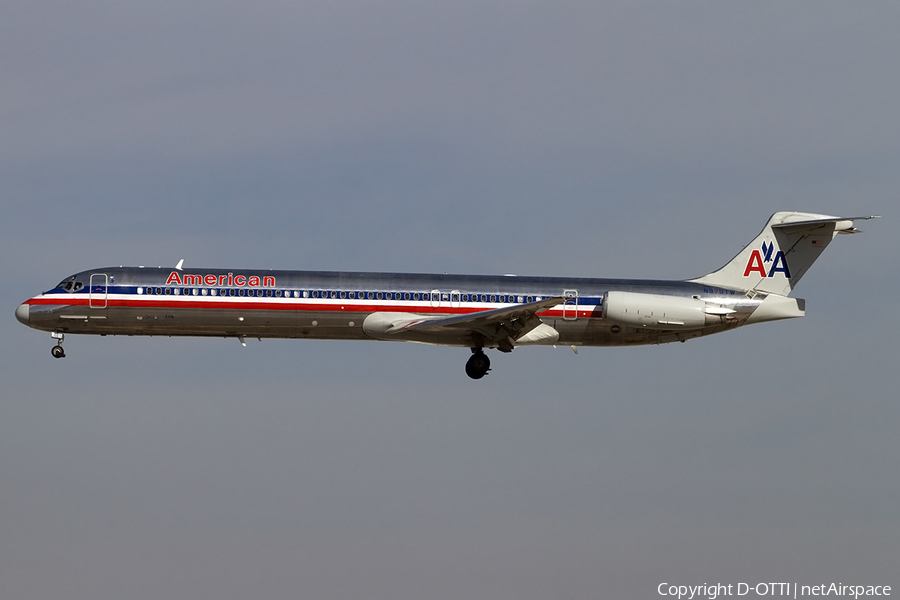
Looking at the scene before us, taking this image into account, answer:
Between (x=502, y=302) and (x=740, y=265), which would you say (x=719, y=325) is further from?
(x=502, y=302)

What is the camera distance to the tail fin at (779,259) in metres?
44.2

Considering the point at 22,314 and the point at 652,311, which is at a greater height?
the point at 22,314

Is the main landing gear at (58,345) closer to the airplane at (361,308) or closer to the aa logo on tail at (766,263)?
the airplane at (361,308)

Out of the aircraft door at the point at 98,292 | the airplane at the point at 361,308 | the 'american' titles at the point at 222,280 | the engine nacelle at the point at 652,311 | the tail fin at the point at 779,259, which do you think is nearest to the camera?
the engine nacelle at the point at 652,311

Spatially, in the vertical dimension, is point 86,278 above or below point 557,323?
above

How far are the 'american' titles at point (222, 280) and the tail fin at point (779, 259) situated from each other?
1572 centimetres

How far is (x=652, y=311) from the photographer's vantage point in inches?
1609

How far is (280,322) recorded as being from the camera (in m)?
41.2

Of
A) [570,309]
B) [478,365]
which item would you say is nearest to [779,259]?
[570,309]

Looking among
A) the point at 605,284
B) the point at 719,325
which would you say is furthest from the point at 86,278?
the point at 719,325

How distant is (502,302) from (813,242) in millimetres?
12207

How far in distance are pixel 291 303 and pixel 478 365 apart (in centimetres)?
682

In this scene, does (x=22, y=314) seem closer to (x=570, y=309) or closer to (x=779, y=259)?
(x=570, y=309)

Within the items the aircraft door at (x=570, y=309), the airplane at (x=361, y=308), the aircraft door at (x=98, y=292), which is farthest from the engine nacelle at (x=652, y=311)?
the aircraft door at (x=98, y=292)
